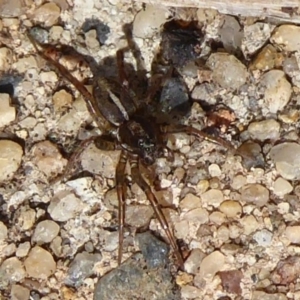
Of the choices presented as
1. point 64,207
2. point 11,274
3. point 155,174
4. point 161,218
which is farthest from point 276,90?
point 11,274

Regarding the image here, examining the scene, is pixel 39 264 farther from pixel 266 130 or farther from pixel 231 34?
pixel 231 34

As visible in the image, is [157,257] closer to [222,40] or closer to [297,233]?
[297,233]

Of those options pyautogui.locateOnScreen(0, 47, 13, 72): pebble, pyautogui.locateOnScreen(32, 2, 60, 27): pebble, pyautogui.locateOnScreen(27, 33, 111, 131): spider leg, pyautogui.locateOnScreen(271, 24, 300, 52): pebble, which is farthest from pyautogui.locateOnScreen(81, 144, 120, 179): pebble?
pyautogui.locateOnScreen(271, 24, 300, 52): pebble

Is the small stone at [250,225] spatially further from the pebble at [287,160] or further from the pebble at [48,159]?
the pebble at [48,159]

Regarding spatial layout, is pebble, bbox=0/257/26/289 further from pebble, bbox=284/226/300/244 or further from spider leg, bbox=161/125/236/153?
pebble, bbox=284/226/300/244

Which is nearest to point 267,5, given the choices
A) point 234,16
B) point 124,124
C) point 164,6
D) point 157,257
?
point 234,16
